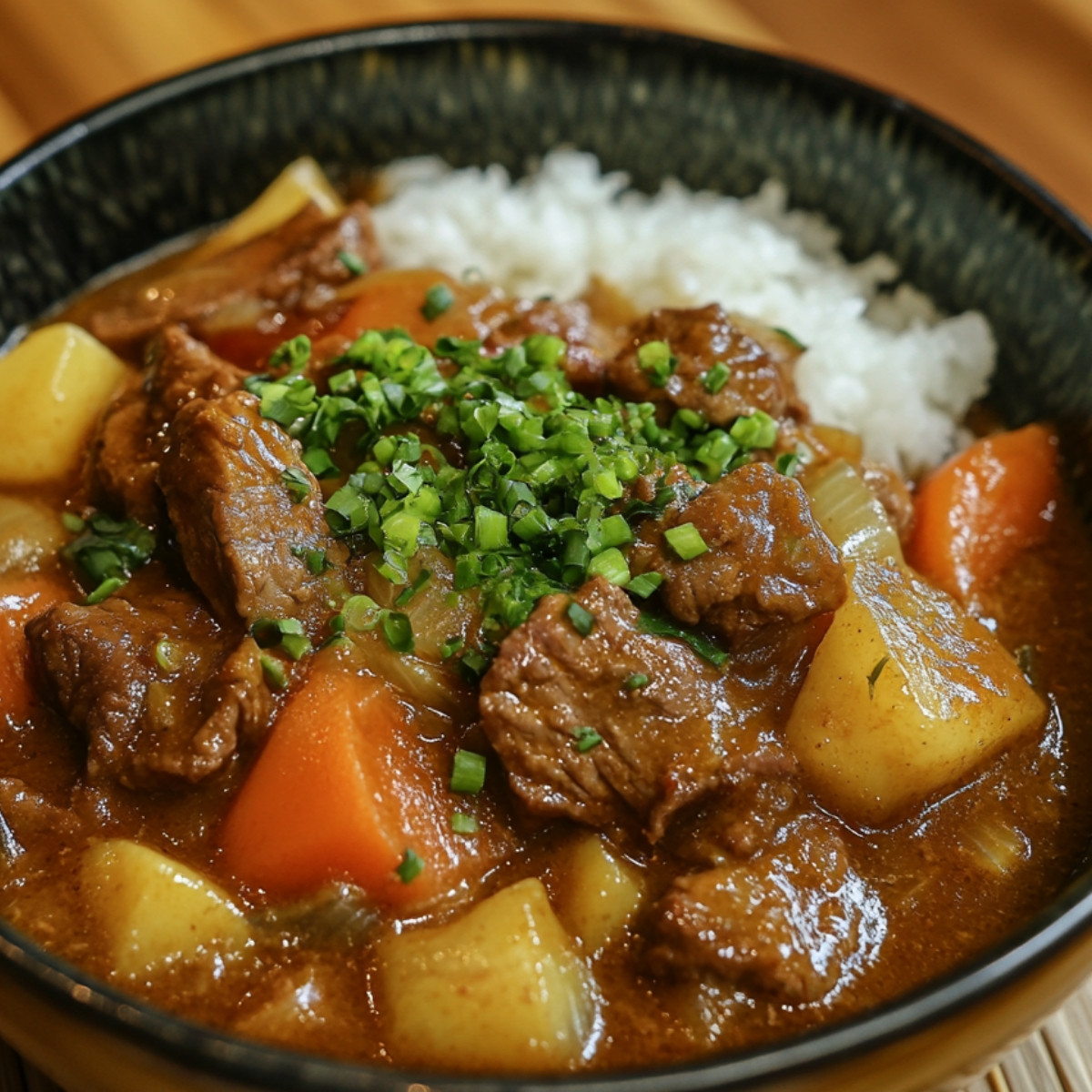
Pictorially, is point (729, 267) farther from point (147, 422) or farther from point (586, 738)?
point (586, 738)

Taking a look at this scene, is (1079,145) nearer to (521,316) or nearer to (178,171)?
(521,316)

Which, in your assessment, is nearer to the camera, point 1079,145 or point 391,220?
point 391,220

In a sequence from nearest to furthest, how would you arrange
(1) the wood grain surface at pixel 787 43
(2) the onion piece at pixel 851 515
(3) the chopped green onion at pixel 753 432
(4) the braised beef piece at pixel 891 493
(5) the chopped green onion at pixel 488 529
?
(5) the chopped green onion at pixel 488 529
(2) the onion piece at pixel 851 515
(3) the chopped green onion at pixel 753 432
(4) the braised beef piece at pixel 891 493
(1) the wood grain surface at pixel 787 43

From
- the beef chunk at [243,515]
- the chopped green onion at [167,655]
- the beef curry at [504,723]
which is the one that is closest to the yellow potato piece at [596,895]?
the beef curry at [504,723]

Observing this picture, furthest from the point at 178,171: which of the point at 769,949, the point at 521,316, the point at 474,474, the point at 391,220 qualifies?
the point at 769,949

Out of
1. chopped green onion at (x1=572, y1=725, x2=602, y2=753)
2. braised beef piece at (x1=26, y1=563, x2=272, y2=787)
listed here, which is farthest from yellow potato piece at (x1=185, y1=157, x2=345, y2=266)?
chopped green onion at (x1=572, y1=725, x2=602, y2=753)

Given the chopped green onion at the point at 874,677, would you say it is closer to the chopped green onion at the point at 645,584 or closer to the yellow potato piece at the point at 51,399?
the chopped green onion at the point at 645,584
